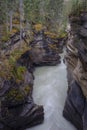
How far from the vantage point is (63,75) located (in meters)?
41.9

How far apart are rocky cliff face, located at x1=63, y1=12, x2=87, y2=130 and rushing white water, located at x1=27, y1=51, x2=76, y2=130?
127cm

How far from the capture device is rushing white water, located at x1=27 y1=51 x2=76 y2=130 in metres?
28.8

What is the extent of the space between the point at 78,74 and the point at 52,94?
35.6ft

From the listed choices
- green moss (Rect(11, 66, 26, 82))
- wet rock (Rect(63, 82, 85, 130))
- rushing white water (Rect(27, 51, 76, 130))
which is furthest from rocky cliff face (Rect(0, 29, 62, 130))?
wet rock (Rect(63, 82, 85, 130))

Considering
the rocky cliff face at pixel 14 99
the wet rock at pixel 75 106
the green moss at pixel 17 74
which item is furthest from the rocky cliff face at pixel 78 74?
the green moss at pixel 17 74

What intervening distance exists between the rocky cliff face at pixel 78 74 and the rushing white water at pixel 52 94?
4.16 ft

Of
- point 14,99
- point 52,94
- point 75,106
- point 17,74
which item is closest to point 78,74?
point 75,106

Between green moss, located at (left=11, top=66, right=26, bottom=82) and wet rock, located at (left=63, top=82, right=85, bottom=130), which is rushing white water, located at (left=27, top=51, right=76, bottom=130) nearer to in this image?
wet rock, located at (left=63, top=82, right=85, bottom=130)

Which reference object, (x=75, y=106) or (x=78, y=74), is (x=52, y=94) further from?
(x=78, y=74)

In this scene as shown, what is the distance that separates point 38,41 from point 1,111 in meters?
23.8

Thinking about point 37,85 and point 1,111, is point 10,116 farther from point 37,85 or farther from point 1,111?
point 37,85

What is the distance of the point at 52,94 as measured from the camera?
1380 inches

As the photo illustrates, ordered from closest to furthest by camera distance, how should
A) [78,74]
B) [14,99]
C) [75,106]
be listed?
[78,74]
[14,99]
[75,106]

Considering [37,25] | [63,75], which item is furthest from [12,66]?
[37,25]
